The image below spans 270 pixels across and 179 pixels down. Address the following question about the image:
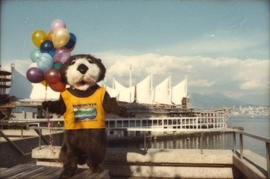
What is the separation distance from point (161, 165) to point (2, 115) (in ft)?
11.3

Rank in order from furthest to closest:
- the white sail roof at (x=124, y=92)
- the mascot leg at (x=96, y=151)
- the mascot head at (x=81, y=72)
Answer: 1. the white sail roof at (x=124, y=92)
2. the mascot head at (x=81, y=72)
3. the mascot leg at (x=96, y=151)

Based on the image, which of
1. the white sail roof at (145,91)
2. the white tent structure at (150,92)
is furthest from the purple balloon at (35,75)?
the white sail roof at (145,91)

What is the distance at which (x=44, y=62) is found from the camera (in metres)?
4.10

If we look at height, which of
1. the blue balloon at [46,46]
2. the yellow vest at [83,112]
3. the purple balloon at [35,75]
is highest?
the blue balloon at [46,46]

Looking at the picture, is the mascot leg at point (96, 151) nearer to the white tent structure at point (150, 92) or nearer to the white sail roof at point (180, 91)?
the white tent structure at point (150, 92)

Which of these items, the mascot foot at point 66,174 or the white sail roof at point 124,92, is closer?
the mascot foot at point 66,174

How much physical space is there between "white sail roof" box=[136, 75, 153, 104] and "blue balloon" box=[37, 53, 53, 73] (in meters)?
61.1

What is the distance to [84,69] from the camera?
12.6 ft

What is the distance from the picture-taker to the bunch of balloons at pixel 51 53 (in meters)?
3.99

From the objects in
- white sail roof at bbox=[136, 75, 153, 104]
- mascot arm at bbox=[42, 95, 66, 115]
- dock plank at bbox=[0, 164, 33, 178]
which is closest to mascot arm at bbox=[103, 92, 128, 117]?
mascot arm at bbox=[42, 95, 66, 115]

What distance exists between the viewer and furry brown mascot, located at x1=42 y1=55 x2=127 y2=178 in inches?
147

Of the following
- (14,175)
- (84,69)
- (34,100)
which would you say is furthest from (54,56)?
(34,100)

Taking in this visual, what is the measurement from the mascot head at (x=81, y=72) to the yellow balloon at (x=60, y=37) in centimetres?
46

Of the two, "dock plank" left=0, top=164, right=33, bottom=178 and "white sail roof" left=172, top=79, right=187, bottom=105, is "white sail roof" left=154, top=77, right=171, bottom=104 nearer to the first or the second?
"white sail roof" left=172, top=79, right=187, bottom=105
